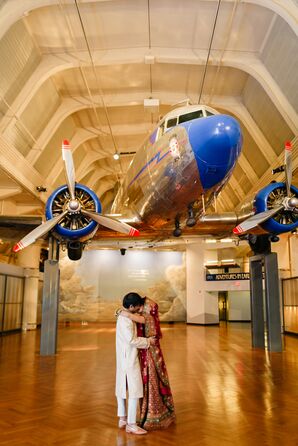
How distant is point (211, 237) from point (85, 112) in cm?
906

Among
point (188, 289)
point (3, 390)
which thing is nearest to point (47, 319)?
point (3, 390)

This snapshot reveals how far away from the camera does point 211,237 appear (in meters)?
14.9

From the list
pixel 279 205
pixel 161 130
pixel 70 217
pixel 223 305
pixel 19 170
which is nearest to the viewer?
pixel 161 130

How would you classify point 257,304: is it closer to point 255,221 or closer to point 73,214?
point 255,221

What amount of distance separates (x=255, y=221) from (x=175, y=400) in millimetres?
5838

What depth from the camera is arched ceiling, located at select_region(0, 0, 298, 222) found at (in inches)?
466

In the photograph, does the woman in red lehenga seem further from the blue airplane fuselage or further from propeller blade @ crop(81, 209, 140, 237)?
propeller blade @ crop(81, 209, 140, 237)

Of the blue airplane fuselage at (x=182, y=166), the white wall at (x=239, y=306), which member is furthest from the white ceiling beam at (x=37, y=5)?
the white wall at (x=239, y=306)

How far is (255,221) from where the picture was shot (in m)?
10.9

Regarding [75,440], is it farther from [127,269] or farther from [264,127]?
[127,269]

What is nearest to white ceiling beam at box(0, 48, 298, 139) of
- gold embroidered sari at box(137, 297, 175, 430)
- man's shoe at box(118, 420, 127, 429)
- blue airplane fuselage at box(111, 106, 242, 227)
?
blue airplane fuselage at box(111, 106, 242, 227)

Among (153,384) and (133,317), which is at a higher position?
(133,317)

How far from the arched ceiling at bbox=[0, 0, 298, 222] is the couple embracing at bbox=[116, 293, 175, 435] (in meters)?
9.16

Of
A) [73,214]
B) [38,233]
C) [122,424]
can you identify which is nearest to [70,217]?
[73,214]
